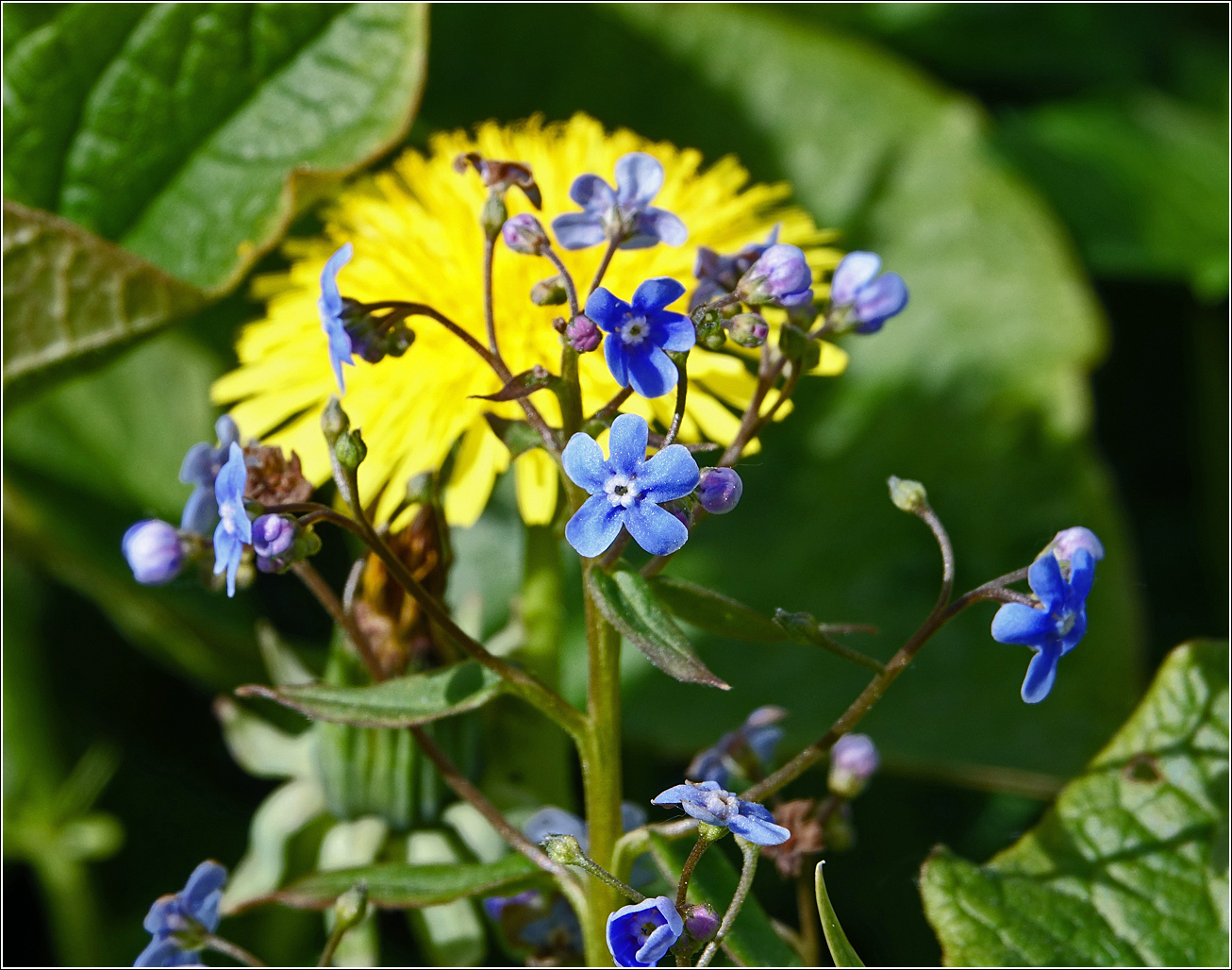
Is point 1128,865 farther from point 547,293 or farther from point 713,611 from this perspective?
point 547,293

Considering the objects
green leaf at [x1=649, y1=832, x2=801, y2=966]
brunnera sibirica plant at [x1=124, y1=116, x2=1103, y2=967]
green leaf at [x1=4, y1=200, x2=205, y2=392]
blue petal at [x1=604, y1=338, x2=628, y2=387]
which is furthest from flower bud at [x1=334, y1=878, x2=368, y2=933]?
green leaf at [x1=4, y1=200, x2=205, y2=392]

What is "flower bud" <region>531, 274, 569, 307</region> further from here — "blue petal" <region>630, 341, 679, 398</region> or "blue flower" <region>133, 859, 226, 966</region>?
"blue flower" <region>133, 859, 226, 966</region>

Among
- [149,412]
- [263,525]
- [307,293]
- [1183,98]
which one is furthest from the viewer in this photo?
[1183,98]

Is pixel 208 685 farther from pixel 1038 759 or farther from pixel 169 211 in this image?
pixel 1038 759

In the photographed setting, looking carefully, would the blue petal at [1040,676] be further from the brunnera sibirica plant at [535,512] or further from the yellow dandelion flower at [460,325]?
the yellow dandelion flower at [460,325]

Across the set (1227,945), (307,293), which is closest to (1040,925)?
(1227,945)

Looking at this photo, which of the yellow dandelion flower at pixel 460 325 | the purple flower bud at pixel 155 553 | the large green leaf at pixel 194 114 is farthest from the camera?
the large green leaf at pixel 194 114

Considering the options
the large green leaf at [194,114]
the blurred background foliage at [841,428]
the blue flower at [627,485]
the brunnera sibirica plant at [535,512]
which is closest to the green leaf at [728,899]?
the brunnera sibirica plant at [535,512]
